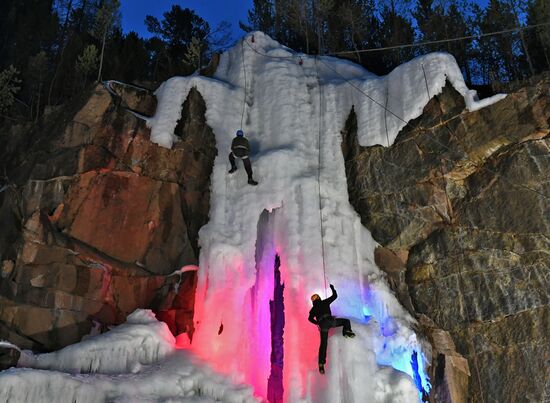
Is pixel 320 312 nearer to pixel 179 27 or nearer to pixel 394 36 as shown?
pixel 394 36

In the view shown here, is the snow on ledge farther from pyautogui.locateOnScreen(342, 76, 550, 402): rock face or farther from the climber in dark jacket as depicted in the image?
pyautogui.locateOnScreen(342, 76, 550, 402): rock face

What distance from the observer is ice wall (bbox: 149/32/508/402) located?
8.46 m

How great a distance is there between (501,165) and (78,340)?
29.6 feet

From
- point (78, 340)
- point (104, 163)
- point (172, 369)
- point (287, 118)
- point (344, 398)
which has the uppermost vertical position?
point (287, 118)

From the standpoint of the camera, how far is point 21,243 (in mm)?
9664

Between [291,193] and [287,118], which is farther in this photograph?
[287,118]

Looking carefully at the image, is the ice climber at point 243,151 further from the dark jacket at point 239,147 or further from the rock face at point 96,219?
the rock face at point 96,219

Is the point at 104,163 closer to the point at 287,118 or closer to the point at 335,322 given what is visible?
the point at 287,118

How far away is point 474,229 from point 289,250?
12.5 feet

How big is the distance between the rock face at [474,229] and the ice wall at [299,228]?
446mm

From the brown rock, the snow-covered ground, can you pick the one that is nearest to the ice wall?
the snow-covered ground

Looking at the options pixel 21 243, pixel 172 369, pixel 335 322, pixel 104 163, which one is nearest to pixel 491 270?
pixel 335 322

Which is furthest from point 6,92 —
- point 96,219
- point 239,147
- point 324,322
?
point 324,322

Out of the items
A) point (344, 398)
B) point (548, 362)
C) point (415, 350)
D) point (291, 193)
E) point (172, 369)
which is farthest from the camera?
point (291, 193)
